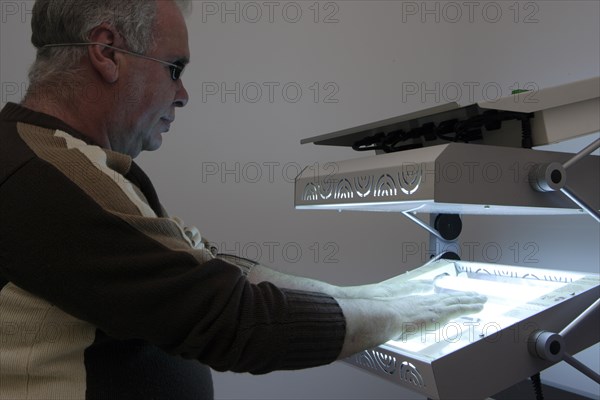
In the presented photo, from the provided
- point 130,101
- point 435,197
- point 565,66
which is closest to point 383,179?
point 435,197

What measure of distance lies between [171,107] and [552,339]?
81cm

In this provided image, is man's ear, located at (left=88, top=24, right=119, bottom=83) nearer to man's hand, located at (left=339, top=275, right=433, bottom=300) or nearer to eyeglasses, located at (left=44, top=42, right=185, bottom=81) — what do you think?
eyeglasses, located at (left=44, top=42, right=185, bottom=81)

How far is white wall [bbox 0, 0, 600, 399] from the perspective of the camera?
205 cm

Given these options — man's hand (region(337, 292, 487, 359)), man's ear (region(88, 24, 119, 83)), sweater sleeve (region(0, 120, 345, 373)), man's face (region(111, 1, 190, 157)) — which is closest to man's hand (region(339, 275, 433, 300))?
man's hand (region(337, 292, 487, 359))

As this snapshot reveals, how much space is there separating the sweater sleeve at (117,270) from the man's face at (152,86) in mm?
235

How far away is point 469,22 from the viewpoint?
2.17 meters

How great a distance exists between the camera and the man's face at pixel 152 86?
38.8 inches

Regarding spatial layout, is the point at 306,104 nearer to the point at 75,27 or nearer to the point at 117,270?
the point at 75,27

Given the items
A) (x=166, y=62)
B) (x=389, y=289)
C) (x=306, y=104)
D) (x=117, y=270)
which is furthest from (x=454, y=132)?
(x=306, y=104)

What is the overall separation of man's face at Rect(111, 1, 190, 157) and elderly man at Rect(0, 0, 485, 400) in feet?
0.06

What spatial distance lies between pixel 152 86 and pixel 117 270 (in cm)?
42

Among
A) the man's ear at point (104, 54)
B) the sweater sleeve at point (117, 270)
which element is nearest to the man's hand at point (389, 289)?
the sweater sleeve at point (117, 270)

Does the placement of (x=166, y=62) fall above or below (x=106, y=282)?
above

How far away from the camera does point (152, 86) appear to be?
1009 mm
